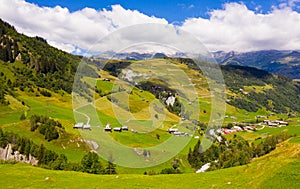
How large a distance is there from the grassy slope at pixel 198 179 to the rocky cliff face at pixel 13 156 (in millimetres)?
40181

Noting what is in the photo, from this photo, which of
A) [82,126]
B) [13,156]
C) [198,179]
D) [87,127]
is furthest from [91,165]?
[82,126]

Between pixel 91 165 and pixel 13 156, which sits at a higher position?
pixel 13 156

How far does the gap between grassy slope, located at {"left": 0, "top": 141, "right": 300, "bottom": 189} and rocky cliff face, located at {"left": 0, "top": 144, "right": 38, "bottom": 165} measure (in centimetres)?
4018

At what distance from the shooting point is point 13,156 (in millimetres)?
103938

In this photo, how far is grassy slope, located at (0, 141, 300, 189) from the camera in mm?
35094

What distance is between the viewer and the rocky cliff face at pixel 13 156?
101706mm

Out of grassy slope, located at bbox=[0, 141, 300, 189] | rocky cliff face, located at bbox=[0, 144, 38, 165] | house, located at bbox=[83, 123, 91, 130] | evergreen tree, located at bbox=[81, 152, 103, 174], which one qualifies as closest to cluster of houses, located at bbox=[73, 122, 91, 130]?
house, located at bbox=[83, 123, 91, 130]

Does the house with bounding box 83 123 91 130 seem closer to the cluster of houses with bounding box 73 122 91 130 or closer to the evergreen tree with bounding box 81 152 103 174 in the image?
the cluster of houses with bounding box 73 122 91 130

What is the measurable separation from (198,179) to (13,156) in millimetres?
82050

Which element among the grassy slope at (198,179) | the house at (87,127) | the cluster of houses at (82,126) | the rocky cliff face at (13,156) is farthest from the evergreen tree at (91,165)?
the cluster of houses at (82,126)

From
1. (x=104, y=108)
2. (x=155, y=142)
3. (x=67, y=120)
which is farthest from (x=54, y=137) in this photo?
(x=104, y=108)

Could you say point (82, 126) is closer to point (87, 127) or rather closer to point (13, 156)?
point (87, 127)

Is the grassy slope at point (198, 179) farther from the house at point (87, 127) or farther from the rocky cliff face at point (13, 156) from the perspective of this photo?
the house at point (87, 127)

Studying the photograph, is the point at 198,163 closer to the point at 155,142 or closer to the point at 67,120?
the point at 155,142
